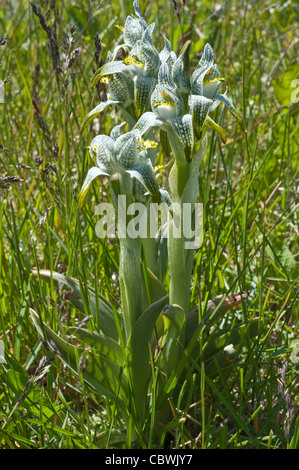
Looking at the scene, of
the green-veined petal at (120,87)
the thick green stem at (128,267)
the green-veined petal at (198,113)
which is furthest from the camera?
the green-veined petal at (120,87)

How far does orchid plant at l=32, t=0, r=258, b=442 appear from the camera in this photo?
44.9 inches

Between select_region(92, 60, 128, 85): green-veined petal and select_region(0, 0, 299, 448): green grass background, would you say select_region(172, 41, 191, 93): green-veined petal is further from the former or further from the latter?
select_region(0, 0, 299, 448): green grass background

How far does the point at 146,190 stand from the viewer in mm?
1235

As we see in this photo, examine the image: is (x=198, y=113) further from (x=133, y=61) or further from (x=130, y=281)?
(x=130, y=281)

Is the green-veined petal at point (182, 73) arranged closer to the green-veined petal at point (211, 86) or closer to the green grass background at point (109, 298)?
the green-veined petal at point (211, 86)

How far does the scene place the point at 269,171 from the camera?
2.44 metres

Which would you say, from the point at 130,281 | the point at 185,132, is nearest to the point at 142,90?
the point at 185,132

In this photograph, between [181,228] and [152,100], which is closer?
[152,100]

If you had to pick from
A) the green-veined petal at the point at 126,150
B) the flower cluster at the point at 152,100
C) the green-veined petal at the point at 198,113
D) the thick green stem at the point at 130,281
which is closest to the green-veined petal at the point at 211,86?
the flower cluster at the point at 152,100

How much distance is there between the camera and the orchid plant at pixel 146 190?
114 centimetres

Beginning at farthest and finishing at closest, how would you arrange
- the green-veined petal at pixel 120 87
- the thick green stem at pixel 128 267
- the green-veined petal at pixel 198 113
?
1. the green-veined petal at pixel 120 87
2. the thick green stem at pixel 128 267
3. the green-veined petal at pixel 198 113

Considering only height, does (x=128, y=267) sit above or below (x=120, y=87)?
below
